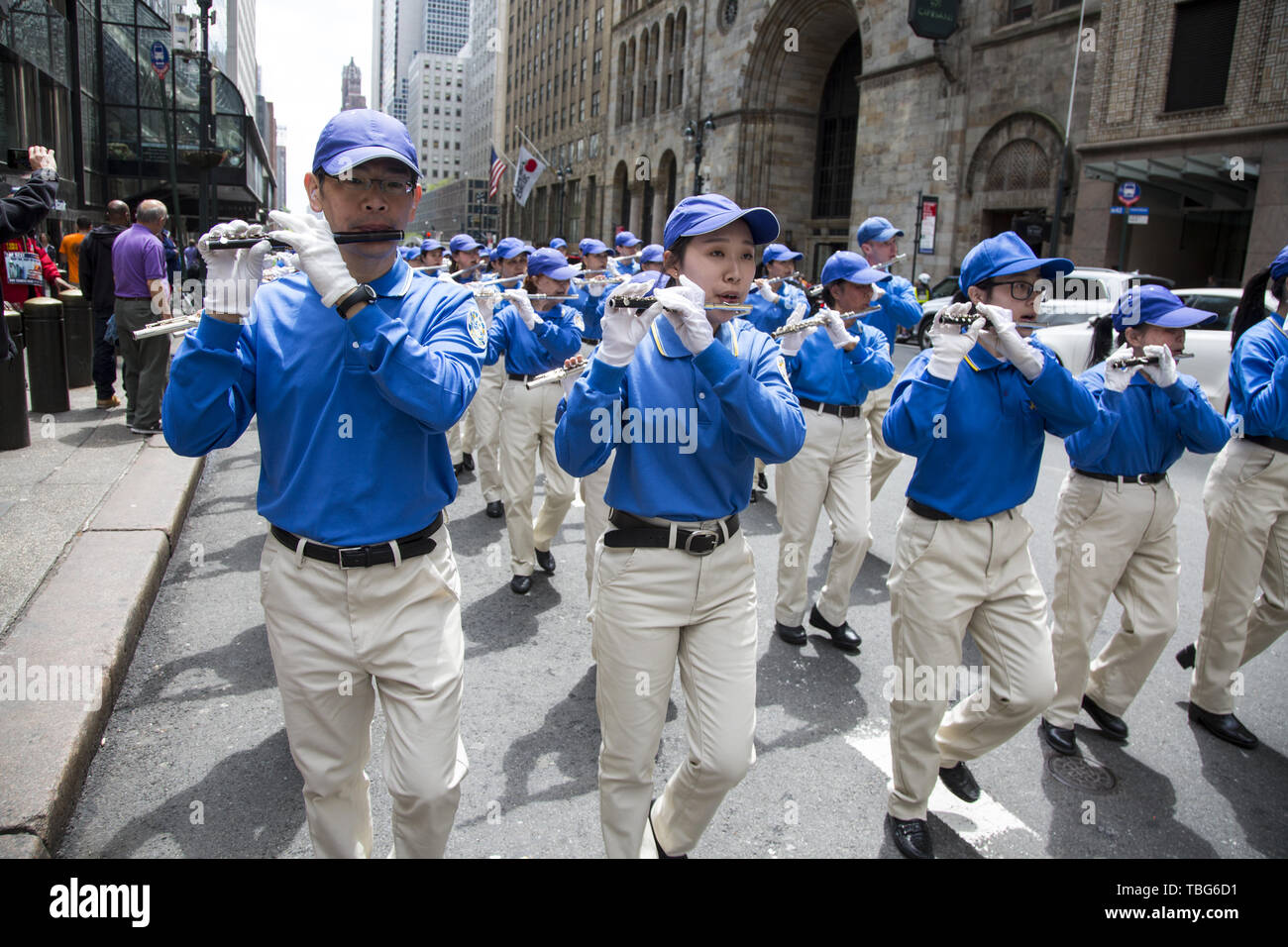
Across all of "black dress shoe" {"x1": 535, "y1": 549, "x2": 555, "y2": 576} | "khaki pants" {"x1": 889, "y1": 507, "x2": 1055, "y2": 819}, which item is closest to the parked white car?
"black dress shoe" {"x1": 535, "y1": 549, "x2": 555, "y2": 576}

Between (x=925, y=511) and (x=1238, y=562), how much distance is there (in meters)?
2.15

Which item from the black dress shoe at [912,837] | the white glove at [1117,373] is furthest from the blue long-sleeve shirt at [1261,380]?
the black dress shoe at [912,837]

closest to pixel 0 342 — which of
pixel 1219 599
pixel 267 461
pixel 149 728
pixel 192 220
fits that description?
pixel 149 728

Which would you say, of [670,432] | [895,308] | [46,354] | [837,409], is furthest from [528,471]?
[46,354]

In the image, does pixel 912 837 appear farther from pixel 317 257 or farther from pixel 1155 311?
pixel 317 257

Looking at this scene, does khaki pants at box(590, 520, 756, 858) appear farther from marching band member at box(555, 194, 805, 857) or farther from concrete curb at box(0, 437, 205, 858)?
concrete curb at box(0, 437, 205, 858)

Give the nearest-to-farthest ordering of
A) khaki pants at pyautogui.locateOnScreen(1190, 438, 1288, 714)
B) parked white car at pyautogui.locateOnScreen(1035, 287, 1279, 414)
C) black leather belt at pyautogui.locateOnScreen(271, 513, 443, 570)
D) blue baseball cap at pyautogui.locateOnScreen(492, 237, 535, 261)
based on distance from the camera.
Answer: black leather belt at pyautogui.locateOnScreen(271, 513, 443, 570) → khaki pants at pyautogui.locateOnScreen(1190, 438, 1288, 714) → blue baseball cap at pyautogui.locateOnScreen(492, 237, 535, 261) → parked white car at pyautogui.locateOnScreen(1035, 287, 1279, 414)

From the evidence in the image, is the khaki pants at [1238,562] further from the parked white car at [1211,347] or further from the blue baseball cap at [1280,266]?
the parked white car at [1211,347]

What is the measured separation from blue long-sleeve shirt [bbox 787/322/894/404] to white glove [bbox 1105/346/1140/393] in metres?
1.53

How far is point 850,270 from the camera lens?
18.7 feet

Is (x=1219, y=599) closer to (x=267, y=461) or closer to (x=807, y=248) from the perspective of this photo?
(x=267, y=461)

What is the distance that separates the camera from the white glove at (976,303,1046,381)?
3398 millimetres
